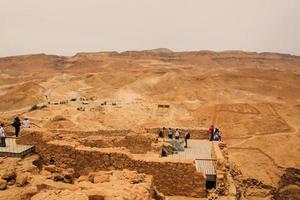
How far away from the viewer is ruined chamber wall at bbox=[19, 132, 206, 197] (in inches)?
451

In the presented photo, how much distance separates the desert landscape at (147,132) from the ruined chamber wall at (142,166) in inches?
1.1

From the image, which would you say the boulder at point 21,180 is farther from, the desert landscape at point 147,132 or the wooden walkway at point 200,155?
the wooden walkway at point 200,155

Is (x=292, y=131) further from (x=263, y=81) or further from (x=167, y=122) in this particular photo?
(x=263, y=81)

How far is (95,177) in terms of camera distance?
9.88m

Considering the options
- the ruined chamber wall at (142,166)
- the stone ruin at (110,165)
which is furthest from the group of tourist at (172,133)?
the ruined chamber wall at (142,166)

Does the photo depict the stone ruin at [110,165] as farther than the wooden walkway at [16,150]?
No

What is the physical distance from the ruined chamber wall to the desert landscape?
3cm

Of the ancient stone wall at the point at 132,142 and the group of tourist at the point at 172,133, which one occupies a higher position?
the ancient stone wall at the point at 132,142

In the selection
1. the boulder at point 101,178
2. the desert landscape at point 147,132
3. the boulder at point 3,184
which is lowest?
the desert landscape at point 147,132

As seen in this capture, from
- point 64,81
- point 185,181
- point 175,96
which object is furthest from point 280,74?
point 185,181

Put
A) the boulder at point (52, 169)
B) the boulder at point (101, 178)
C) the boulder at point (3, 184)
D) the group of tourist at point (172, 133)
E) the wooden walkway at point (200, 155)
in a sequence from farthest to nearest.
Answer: the group of tourist at point (172, 133), the wooden walkway at point (200, 155), the boulder at point (52, 169), the boulder at point (3, 184), the boulder at point (101, 178)

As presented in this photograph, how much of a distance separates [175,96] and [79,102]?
11.4 meters

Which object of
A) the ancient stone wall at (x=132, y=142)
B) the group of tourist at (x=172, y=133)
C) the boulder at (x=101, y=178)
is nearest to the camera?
the boulder at (x=101, y=178)

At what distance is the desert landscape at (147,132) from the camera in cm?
1046
